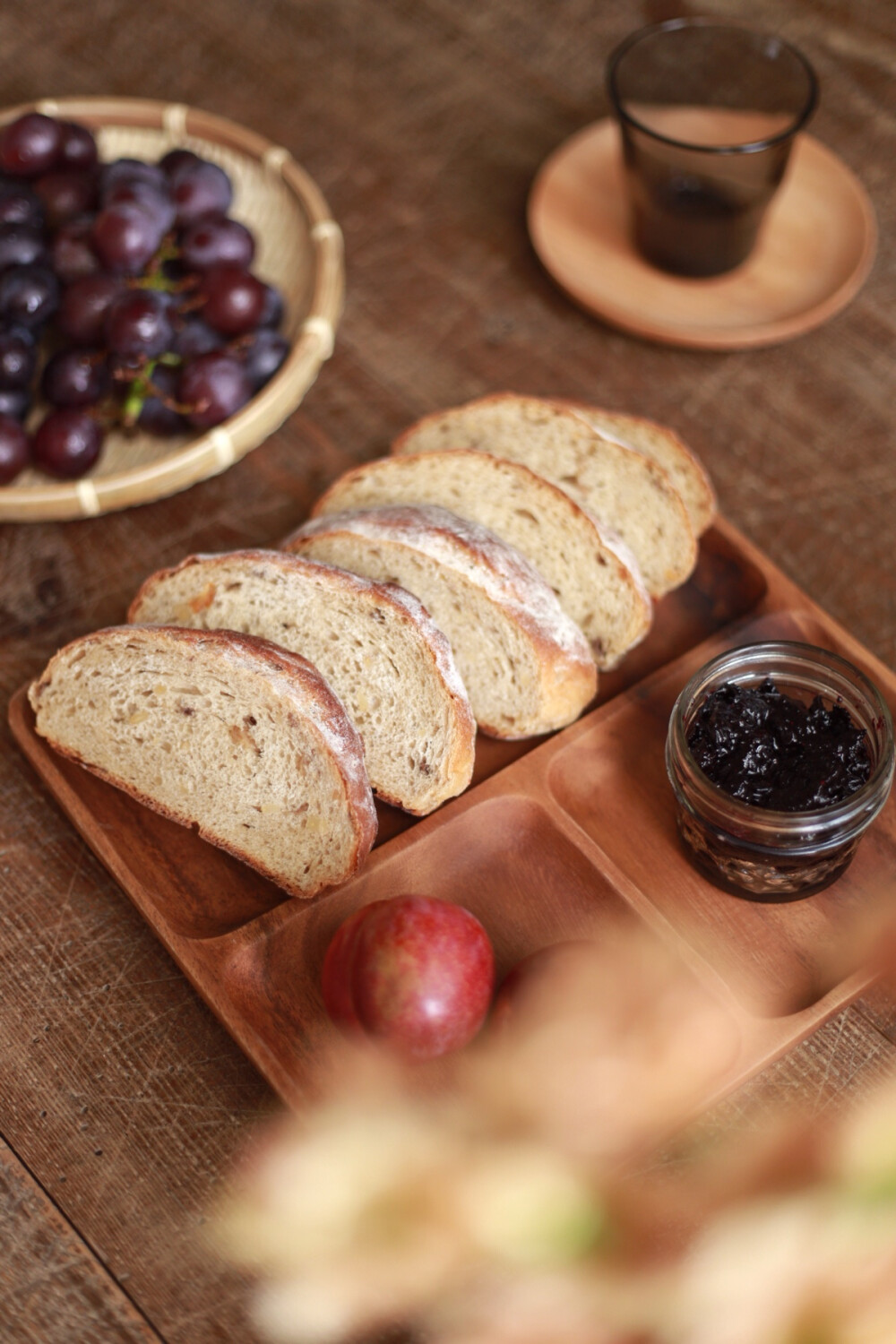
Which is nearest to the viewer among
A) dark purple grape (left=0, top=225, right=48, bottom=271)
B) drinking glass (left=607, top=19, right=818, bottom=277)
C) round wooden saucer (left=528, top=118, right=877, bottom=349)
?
dark purple grape (left=0, top=225, right=48, bottom=271)

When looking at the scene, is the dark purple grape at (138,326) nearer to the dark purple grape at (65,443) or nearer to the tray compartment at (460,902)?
the dark purple grape at (65,443)

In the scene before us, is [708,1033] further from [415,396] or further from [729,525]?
[415,396]

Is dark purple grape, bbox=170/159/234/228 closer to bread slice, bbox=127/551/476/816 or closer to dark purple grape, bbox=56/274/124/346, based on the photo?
dark purple grape, bbox=56/274/124/346

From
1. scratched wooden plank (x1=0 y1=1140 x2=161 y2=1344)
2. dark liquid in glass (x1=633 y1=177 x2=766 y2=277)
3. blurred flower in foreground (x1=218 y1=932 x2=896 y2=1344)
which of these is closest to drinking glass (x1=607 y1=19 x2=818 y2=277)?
dark liquid in glass (x1=633 y1=177 x2=766 y2=277)

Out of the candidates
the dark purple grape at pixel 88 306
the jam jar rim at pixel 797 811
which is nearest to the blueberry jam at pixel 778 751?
the jam jar rim at pixel 797 811

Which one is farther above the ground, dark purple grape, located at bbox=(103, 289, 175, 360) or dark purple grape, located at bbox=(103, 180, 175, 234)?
dark purple grape, located at bbox=(103, 180, 175, 234)

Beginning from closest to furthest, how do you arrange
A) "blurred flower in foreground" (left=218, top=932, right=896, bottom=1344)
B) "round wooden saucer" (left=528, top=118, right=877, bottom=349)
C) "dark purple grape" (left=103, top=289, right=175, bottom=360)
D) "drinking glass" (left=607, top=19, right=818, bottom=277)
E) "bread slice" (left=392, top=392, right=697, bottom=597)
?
"blurred flower in foreground" (left=218, top=932, right=896, bottom=1344)
"bread slice" (left=392, top=392, right=697, bottom=597)
"dark purple grape" (left=103, top=289, right=175, bottom=360)
"drinking glass" (left=607, top=19, right=818, bottom=277)
"round wooden saucer" (left=528, top=118, right=877, bottom=349)
